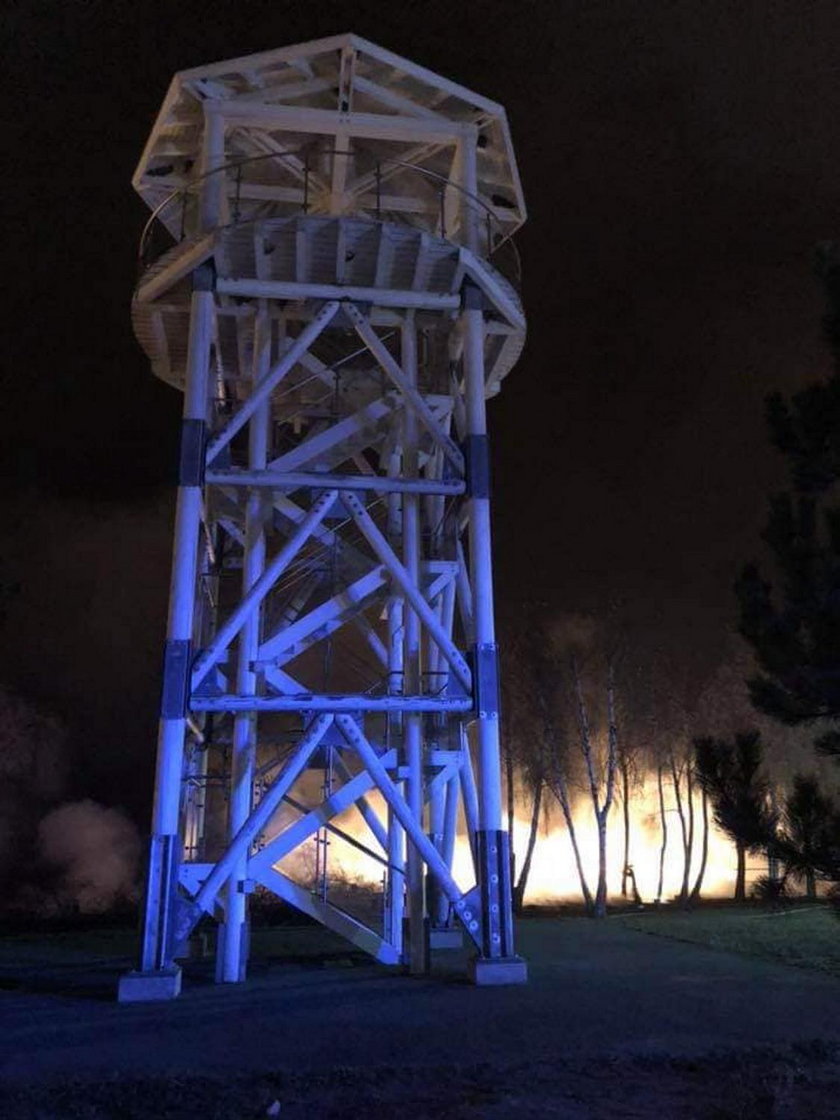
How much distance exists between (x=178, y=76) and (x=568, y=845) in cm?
2738

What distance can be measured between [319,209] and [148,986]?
40.3 feet

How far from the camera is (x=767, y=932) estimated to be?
59.7ft

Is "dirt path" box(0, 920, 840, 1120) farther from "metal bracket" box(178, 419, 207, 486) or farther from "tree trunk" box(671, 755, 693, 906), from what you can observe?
"tree trunk" box(671, 755, 693, 906)

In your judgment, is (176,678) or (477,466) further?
(477,466)

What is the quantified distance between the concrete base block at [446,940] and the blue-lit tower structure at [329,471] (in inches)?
1.5

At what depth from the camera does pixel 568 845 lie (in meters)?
34.2

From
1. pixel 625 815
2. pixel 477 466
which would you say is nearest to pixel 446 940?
pixel 477 466

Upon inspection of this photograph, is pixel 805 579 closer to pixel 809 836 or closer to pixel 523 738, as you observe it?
pixel 809 836

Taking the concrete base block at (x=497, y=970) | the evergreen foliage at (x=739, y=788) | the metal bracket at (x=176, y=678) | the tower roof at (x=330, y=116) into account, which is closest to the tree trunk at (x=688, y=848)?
the concrete base block at (x=497, y=970)

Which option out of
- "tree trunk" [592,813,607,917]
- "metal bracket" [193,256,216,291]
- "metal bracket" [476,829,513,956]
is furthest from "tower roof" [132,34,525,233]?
"tree trunk" [592,813,607,917]

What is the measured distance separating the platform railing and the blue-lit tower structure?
7 centimetres

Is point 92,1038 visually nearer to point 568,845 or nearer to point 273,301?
point 273,301

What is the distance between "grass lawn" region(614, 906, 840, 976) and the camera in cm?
1395

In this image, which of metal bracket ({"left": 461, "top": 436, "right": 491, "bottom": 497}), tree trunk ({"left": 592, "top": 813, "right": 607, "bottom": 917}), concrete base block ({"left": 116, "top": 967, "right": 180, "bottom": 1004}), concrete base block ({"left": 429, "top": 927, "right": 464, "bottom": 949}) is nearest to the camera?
concrete base block ({"left": 116, "top": 967, "right": 180, "bottom": 1004})
